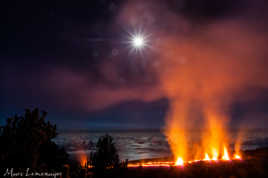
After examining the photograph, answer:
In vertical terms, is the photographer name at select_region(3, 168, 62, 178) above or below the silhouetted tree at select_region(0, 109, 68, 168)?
below

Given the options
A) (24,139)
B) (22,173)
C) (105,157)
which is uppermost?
(24,139)

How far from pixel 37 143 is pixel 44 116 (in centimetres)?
123

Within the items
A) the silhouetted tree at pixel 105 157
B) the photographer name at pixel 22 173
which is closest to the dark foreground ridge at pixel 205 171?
the silhouetted tree at pixel 105 157

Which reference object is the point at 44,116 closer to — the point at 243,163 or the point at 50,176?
the point at 50,176

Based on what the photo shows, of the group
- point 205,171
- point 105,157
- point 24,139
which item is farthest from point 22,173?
point 205,171

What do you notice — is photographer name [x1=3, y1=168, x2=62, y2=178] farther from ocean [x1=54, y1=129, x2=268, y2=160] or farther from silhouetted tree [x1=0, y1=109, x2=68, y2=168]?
ocean [x1=54, y1=129, x2=268, y2=160]

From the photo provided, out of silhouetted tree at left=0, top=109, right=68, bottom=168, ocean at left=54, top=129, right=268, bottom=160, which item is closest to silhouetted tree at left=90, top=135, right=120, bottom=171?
silhouetted tree at left=0, top=109, right=68, bottom=168

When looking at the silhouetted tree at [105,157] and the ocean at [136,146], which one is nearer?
the silhouetted tree at [105,157]

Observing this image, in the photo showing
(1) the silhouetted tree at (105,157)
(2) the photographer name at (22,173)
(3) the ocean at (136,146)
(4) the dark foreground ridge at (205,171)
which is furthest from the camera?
(3) the ocean at (136,146)

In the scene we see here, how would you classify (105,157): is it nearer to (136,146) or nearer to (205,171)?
(205,171)

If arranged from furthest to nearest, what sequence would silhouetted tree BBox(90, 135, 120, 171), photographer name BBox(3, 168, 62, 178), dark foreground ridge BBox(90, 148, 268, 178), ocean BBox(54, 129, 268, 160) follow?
ocean BBox(54, 129, 268, 160) → silhouetted tree BBox(90, 135, 120, 171) → dark foreground ridge BBox(90, 148, 268, 178) → photographer name BBox(3, 168, 62, 178)

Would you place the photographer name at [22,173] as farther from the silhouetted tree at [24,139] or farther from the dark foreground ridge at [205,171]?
the dark foreground ridge at [205,171]

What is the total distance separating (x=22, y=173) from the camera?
778 cm

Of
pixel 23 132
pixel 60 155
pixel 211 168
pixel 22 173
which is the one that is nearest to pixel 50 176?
pixel 22 173
